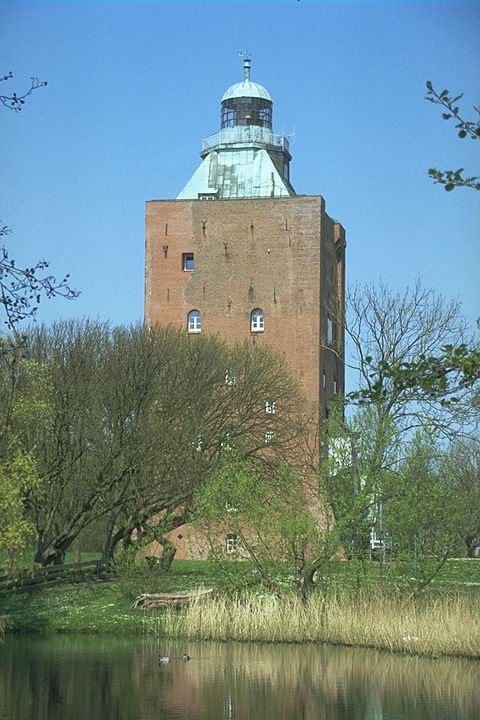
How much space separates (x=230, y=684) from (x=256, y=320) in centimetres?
4097

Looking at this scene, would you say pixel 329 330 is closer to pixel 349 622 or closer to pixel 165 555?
pixel 165 555

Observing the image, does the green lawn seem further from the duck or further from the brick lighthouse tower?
the brick lighthouse tower

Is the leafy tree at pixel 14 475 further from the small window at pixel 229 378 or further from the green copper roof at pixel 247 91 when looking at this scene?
the green copper roof at pixel 247 91

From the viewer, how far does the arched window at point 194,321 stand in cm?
6131

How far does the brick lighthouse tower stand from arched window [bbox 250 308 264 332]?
49 mm

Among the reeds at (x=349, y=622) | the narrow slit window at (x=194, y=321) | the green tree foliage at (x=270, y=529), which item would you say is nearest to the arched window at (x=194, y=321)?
the narrow slit window at (x=194, y=321)

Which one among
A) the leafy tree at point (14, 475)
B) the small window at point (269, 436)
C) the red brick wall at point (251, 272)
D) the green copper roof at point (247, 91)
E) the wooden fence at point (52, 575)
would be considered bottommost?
the wooden fence at point (52, 575)

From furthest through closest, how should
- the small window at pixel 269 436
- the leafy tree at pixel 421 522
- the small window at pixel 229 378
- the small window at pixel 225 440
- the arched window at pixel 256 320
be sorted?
the arched window at pixel 256 320 < the small window at pixel 229 378 < the small window at pixel 269 436 < the small window at pixel 225 440 < the leafy tree at pixel 421 522

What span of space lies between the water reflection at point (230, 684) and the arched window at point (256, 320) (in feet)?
117

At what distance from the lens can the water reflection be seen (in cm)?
1773

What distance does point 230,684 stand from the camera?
2011 centimetres

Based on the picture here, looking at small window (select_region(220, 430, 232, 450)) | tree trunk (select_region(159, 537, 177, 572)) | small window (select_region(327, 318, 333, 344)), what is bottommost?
tree trunk (select_region(159, 537, 177, 572))

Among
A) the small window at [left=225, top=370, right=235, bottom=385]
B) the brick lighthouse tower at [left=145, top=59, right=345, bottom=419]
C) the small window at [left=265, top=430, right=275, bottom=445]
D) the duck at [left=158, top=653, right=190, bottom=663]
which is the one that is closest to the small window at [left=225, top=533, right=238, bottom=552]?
Answer: the duck at [left=158, top=653, right=190, bottom=663]

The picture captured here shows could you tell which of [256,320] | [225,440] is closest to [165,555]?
[225,440]
